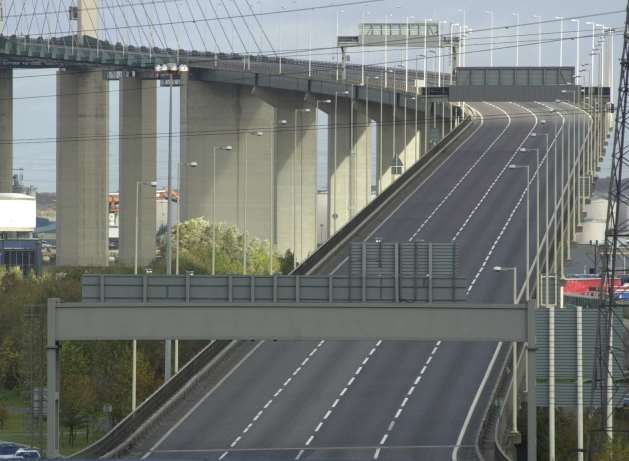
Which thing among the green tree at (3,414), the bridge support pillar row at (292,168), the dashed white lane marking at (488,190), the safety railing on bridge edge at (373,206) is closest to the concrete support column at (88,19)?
the bridge support pillar row at (292,168)

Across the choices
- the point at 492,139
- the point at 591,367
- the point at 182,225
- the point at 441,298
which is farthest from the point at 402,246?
the point at 182,225

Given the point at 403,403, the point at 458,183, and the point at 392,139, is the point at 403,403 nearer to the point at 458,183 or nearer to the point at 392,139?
the point at 458,183

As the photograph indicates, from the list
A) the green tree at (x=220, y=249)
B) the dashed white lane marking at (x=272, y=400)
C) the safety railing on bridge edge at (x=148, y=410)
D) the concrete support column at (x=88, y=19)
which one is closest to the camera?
the safety railing on bridge edge at (x=148, y=410)

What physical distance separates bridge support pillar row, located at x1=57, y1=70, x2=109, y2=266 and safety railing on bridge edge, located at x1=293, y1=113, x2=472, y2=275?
32122 millimetres

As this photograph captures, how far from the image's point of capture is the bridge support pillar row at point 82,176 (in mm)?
158000

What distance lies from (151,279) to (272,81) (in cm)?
10224

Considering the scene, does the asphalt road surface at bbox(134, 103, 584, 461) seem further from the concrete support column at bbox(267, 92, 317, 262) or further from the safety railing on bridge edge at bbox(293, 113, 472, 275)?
the concrete support column at bbox(267, 92, 317, 262)

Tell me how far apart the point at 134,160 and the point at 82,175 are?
5259mm

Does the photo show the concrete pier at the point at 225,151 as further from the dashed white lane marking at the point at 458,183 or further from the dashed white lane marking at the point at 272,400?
the dashed white lane marking at the point at 272,400

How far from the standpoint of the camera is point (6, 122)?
155750 mm

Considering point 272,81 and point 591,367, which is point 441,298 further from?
point 272,81

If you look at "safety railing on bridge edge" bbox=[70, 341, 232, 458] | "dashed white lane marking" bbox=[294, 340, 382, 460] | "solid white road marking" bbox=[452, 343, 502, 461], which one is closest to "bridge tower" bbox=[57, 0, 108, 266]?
"dashed white lane marking" bbox=[294, 340, 382, 460]

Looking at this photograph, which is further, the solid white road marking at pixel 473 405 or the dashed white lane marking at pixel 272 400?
the dashed white lane marking at pixel 272 400

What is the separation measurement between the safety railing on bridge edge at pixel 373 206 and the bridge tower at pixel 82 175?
105 ft
